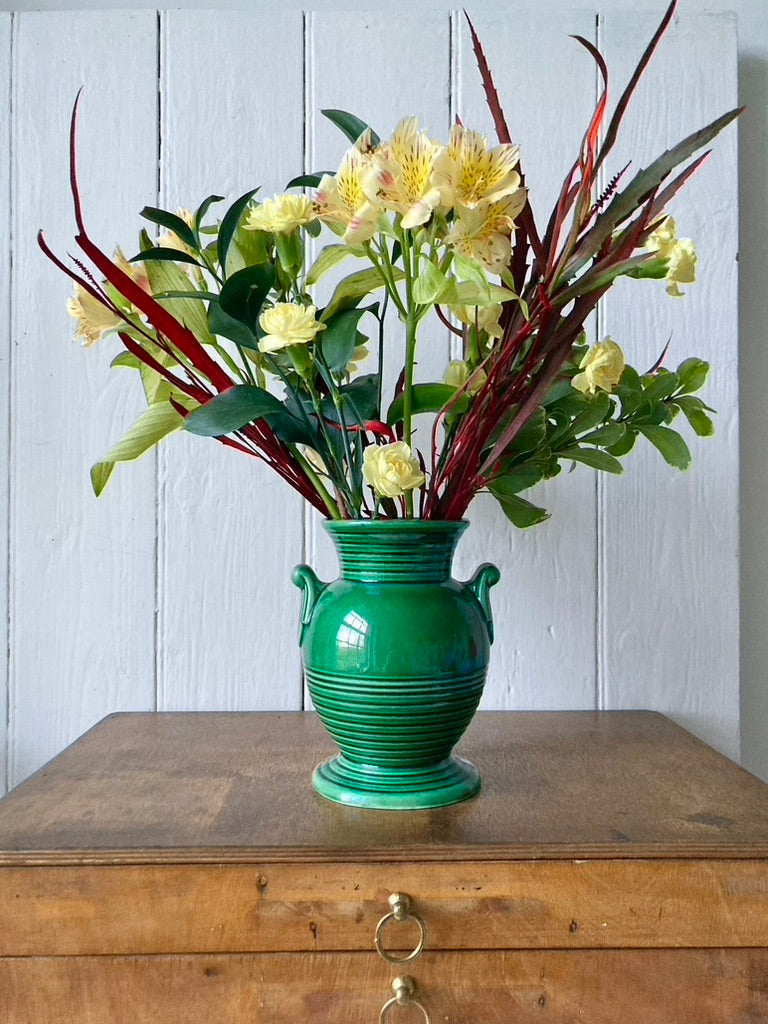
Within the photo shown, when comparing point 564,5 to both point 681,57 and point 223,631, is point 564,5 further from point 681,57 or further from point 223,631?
point 223,631

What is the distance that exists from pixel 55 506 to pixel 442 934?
0.68 m

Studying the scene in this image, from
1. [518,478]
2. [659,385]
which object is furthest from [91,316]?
[659,385]

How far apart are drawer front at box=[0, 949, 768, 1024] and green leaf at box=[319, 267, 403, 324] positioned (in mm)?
466

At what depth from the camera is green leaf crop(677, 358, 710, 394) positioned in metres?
0.75

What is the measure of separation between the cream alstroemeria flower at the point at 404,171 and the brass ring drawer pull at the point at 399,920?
44 centimetres

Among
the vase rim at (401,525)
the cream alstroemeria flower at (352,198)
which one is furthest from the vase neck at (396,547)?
the cream alstroemeria flower at (352,198)

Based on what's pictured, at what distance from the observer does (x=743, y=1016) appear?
597 mm

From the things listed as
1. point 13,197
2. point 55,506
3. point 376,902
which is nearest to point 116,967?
point 376,902

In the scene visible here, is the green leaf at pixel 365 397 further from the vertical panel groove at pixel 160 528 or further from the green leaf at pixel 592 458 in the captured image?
the vertical panel groove at pixel 160 528

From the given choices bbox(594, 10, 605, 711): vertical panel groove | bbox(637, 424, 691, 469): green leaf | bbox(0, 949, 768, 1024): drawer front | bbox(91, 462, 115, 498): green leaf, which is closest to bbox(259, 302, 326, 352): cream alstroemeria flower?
bbox(91, 462, 115, 498): green leaf

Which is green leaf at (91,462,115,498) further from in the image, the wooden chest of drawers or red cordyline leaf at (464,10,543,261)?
red cordyline leaf at (464,10,543,261)

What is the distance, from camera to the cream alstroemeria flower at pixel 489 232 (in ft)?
1.94

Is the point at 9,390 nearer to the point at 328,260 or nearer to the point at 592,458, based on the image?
the point at 328,260

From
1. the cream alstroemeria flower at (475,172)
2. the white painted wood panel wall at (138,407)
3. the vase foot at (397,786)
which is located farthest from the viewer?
the white painted wood panel wall at (138,407)
